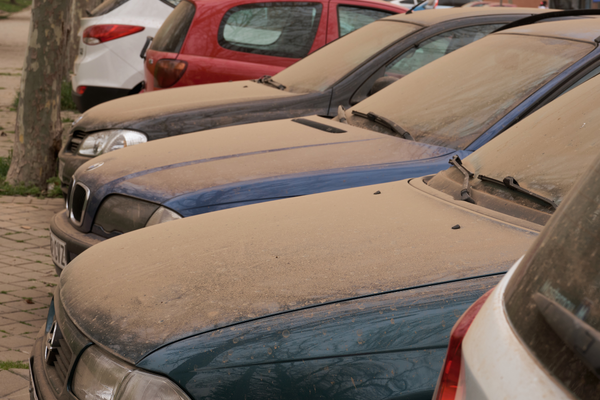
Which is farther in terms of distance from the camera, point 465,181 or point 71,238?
point 71,238

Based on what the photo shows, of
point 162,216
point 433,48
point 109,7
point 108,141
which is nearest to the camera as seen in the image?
point 162,216

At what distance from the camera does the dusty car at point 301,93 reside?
465 centimetres

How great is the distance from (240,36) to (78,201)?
130 inches

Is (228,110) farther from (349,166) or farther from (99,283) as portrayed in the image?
(99,283)

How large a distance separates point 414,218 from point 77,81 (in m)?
7.37

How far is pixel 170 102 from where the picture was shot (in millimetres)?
4984

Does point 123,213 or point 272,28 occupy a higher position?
point 272,28

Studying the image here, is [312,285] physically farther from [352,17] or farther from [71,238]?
[352,17]

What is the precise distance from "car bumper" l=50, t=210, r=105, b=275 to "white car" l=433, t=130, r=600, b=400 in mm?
2577

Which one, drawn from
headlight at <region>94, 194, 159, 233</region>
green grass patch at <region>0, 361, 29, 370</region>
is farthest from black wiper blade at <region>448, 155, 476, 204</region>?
green grass patch at <region>0, 361, 29, 370</region>

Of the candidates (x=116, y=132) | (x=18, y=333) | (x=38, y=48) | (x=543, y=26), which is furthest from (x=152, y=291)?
(x=38, y=48)

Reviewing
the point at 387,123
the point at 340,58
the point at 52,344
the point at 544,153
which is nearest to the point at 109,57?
the point at 340,58

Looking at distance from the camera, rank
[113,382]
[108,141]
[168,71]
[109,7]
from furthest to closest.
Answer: [109,7] → [168,71] → [108,141] → [113,382]

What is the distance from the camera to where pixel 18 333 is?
12.0ft
